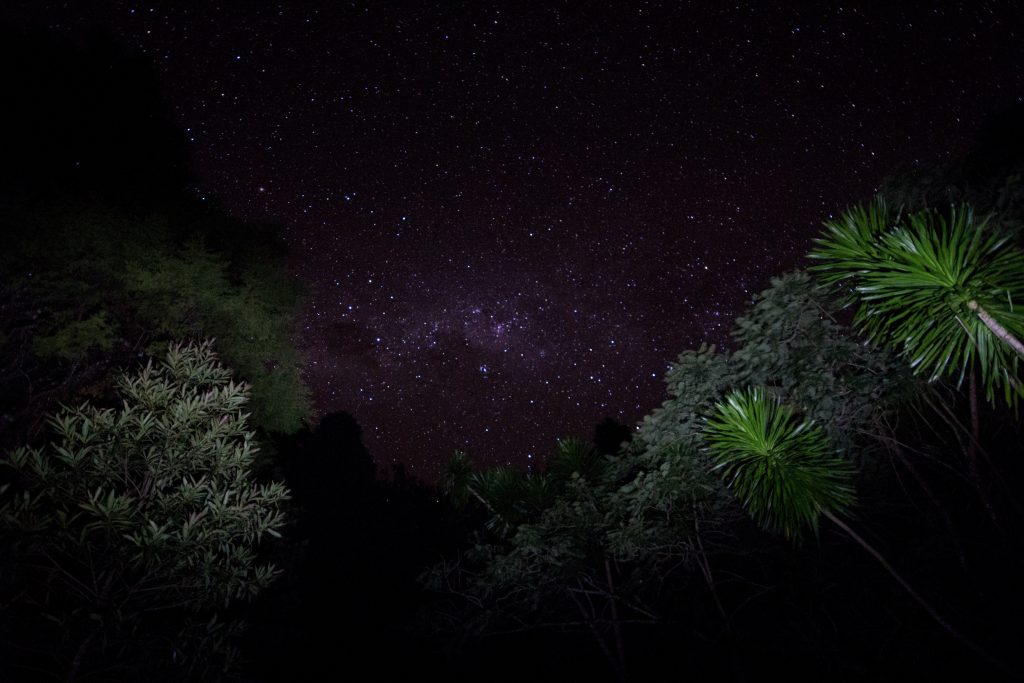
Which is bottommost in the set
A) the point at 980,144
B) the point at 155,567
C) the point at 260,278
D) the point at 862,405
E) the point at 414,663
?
the point at 414,663

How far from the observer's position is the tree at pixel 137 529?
3854 millimetres

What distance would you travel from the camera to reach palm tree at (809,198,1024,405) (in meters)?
1.88

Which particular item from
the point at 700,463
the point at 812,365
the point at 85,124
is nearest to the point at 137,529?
the point at 700,463

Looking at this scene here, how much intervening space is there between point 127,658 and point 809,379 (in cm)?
620

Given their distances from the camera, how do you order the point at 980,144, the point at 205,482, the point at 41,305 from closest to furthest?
1. the point at 980,144
2. the point at 205,482
3. the point at 41,305

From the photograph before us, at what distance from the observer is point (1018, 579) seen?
4.37 m

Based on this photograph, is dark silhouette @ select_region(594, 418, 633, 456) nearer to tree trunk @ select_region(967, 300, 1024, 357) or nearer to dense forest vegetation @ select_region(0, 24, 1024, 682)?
dense forest vegetation @ select_region(0, 24, 1024, 682)

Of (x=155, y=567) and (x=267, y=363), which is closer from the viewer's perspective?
(x=155, y=567)

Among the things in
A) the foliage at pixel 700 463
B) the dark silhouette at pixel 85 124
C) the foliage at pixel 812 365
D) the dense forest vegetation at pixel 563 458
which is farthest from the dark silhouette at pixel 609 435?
the dark silhouette at pixel 85 124

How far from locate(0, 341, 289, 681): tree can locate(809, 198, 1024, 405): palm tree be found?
17.8ft

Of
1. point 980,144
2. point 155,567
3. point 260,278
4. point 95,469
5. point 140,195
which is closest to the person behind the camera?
point 980,144

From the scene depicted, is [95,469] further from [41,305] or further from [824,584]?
[824,584]

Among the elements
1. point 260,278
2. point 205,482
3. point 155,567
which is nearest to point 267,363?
point 260,278

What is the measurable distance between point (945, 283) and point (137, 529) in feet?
20.1
